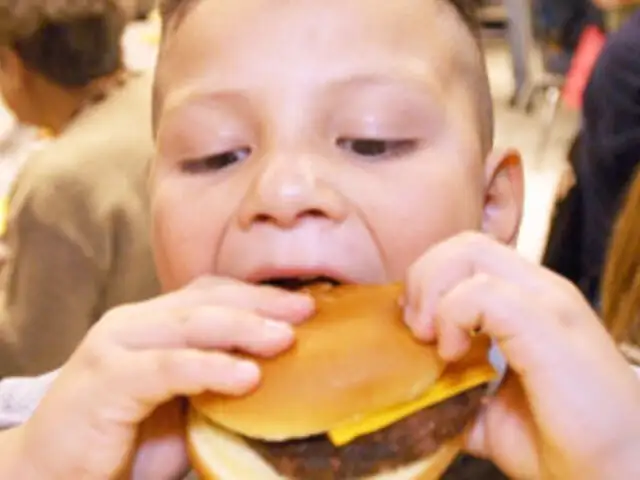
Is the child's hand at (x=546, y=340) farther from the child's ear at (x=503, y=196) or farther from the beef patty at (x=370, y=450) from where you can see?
the child's ear at (x=503, y=196)

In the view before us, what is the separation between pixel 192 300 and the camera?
0.85 meters

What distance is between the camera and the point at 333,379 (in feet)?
2.66

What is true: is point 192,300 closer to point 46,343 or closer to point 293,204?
point 293,204

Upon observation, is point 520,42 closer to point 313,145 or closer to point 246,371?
point 313,145

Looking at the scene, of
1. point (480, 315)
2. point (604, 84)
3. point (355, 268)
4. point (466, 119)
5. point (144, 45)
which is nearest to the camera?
point (480, 315)

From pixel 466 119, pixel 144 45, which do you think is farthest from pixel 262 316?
pixel 144 45

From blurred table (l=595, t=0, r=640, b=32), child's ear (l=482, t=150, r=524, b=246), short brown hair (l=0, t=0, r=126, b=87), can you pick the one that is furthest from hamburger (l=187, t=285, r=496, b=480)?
blurred table (l=595, t=0, r=640, b=32)

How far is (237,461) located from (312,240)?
0.66 ft

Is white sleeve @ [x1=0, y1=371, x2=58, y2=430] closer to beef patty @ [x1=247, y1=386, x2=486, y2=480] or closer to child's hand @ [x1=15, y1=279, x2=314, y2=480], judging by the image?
child's hand @ [x1=15, y1=279, x2=314, y2=480]

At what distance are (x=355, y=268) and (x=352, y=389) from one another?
0.46 feet

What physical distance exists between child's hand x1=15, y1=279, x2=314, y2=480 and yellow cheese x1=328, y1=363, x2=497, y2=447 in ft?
0.28

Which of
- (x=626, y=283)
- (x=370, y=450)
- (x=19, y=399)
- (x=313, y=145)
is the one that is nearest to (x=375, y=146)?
(x=313, y=145)

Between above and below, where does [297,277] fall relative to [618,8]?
above

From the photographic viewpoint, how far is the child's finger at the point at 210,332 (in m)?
0.80
